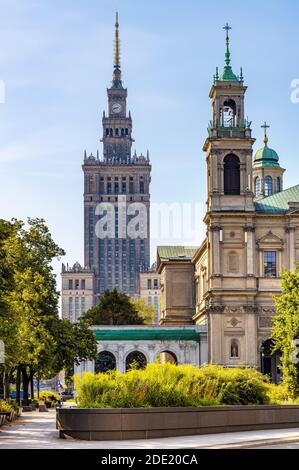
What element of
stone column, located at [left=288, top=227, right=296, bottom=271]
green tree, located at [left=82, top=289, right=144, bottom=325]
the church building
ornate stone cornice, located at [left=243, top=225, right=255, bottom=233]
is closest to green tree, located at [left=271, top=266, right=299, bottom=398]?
the church building

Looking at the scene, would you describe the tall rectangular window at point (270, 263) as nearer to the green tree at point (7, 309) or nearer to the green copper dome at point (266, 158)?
the green copper dome at point (266, 158)

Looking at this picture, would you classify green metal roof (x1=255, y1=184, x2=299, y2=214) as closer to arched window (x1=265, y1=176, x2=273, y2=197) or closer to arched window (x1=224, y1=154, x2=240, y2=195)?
arched window (x1=224, y1=154, x2=240, y2=195)

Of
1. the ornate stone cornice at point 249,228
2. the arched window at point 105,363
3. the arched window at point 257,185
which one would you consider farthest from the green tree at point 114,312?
the ornate stone cornice at point 249,228

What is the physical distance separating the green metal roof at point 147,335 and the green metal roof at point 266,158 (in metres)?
40.0

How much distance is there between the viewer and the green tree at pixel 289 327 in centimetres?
5040

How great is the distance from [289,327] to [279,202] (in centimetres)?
4621

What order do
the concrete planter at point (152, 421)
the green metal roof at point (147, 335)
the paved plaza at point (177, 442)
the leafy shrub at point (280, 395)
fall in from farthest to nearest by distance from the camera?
the green metal roof at point (147, 335) < the leafy shrub at point (280, 395) < the concrete planter at point (152, 421) < the paved plaza at point (177, 442)

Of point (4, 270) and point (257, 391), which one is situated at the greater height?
point (4, 270)

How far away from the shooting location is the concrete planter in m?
30.1
